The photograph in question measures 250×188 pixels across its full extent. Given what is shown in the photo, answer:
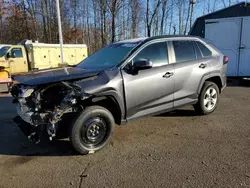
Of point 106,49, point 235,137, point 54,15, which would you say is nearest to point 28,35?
point 54,15

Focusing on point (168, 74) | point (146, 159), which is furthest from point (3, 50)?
point (146, 159)

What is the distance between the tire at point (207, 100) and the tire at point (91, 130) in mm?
2491

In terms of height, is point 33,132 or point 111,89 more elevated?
point 111,89

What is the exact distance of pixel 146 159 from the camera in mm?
3469

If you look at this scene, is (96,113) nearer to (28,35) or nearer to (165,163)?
(165,163)

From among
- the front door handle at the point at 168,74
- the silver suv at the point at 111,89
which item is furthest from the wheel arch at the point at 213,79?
the front door handle at the point at 168,74

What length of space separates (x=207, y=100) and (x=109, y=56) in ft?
8.70

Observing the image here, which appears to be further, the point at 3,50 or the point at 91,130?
the point at 3,50

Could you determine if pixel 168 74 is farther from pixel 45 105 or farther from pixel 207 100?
pixel 45 105

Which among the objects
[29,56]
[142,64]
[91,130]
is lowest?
[91,130]

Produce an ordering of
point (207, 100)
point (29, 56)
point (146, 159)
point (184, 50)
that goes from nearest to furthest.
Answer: point (146, 159) < point (184, 50) < point (207, 100) < point (29, 56)

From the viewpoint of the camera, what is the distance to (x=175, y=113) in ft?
18.9

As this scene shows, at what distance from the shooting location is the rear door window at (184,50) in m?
4.74

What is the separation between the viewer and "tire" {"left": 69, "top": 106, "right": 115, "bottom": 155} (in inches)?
138
